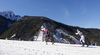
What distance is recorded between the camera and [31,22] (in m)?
81.4

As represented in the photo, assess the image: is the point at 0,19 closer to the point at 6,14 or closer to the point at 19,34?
the point at 6,14

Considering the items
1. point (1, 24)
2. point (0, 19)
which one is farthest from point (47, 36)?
point (0, 19)

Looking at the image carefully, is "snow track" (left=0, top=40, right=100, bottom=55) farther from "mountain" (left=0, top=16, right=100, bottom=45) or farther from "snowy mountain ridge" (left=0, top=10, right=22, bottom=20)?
"snowy mountain ridge" (left=0, top=10, right=22, bottom=20)

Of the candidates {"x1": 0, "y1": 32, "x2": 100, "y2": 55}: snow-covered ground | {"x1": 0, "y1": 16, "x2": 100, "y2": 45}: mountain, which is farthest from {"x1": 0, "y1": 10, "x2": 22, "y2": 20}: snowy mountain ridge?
{"x1": 0, "y1": 32, "x2": 100, "y2": 55}: snow-covered ground

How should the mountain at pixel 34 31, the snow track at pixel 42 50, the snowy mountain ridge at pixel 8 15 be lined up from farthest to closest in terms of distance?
the snowy mountain ridge at pixel 8 15 → the mountain at pixel 34 31 → the snow track at pixel 42 50

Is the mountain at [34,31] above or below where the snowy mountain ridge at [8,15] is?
below

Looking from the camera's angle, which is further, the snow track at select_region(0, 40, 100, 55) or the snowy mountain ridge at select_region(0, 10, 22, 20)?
the snowy mountain ridge at select_region(0, 10, 22, 20)

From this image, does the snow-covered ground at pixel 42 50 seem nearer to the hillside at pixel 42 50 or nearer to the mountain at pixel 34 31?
the hillside at pixel 42 50

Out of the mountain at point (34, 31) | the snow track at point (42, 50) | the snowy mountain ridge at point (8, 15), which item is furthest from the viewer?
the snowy mountain ridge at point (8, 15)

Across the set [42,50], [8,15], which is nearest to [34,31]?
[42,50]

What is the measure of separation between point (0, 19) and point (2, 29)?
18.6 meters

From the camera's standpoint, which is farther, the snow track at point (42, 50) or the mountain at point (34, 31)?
the mountain at point (34, 31)

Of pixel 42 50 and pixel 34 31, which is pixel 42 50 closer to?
pixel 42 50

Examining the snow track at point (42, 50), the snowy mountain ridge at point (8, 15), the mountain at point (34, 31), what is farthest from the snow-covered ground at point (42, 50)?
the snowy mountain ridge at point (8, 15)
